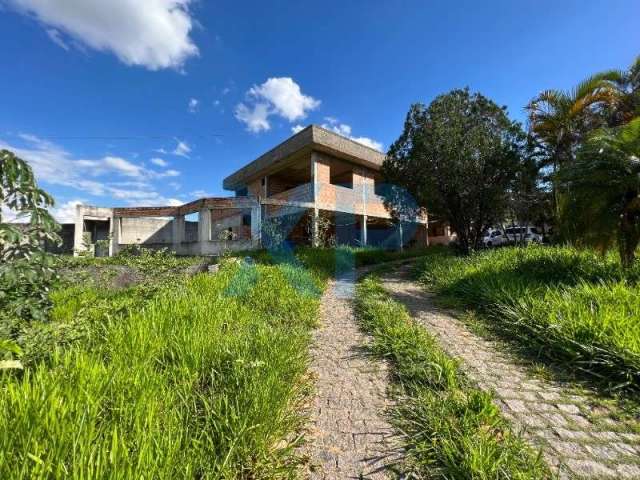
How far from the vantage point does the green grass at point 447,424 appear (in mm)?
1604

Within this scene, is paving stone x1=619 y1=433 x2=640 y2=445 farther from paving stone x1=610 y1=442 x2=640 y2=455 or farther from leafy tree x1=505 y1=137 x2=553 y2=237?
leafy tree x1=505 y1=137 x2=553 y2=237

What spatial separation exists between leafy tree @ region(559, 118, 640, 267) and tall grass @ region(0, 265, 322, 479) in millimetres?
5169

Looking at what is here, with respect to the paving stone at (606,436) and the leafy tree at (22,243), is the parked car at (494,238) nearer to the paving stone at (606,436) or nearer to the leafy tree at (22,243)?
the paving stone at (606,436)

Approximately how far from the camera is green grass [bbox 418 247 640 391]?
2.75 metres

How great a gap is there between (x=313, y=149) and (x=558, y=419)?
1368cm

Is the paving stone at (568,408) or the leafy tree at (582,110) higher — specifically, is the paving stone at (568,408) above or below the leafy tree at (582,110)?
below

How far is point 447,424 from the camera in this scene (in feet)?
6.29

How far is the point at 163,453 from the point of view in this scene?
1.40m

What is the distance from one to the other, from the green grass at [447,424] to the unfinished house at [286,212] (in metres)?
9.31

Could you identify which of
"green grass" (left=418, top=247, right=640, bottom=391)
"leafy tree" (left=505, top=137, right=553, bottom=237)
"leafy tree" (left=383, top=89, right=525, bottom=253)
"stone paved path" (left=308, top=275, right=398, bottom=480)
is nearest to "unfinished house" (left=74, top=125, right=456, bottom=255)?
"leafy tree" (left=383, top=89, right=525, bottom=253)

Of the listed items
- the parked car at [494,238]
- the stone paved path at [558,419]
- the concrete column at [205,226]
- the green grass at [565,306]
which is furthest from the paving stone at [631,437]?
the parked car at [494,238]

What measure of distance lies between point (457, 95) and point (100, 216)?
57.2ft

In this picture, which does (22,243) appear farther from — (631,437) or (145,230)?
(145,230)

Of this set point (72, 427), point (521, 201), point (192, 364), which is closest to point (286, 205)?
point (521, 201)
